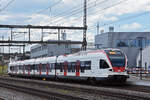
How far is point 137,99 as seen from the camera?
1714 centimetres

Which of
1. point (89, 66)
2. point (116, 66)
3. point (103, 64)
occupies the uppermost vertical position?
point (103, 64)

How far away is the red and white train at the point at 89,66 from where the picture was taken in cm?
2611

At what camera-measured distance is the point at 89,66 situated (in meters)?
28.6

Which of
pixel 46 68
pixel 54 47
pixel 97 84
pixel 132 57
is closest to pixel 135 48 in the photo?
pixel 132 57

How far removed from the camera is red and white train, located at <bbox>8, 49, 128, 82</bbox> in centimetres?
2611

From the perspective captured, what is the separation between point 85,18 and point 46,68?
33.7 feet

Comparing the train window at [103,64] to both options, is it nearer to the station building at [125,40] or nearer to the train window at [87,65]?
the train window at [87,65]

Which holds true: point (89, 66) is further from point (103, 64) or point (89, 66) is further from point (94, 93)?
point (94, 93)

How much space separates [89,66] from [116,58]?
3214 millimetres

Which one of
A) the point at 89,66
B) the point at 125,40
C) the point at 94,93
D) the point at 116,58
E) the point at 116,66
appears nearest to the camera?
the point at 94,93

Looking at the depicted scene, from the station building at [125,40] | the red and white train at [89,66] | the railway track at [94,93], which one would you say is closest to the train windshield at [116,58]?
the red and white train at [89,66]

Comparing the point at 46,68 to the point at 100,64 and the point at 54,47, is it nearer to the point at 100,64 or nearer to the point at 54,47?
the point at 100,64

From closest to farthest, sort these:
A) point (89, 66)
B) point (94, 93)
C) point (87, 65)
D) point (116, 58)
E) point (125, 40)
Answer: point (94, 93)
point (116, 58)
point (89, 66)
point (87, 65)
point (125, 40)

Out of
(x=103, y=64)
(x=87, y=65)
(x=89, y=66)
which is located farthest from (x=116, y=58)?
(x=87, y=65)
